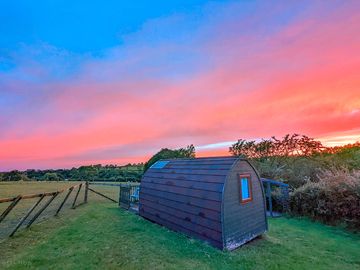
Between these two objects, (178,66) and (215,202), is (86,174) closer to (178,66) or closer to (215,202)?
(178,66)

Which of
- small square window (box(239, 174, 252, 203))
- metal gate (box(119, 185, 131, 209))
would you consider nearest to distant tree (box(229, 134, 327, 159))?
metal gate (box(119, 185, 131, 209))

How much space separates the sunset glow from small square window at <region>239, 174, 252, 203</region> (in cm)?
638

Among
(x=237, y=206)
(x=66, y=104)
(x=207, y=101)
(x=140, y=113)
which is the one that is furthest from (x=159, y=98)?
(x=237, y=206)

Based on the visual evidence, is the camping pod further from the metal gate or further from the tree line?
the tree line

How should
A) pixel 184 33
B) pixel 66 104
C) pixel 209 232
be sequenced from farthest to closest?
1. pixel 66 104
2. pixel 184 33
3. pixel 209 232

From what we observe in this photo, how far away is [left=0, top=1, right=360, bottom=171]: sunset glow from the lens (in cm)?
905

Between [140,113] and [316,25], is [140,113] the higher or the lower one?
the lower one

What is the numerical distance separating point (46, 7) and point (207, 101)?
884cm

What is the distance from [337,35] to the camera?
30.1 ft

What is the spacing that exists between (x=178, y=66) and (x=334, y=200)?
10313 mm

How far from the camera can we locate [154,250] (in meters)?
6.46

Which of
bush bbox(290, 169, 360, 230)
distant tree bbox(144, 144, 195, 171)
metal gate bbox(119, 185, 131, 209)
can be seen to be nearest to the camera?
bush bbox(290, 169, 360, 230)

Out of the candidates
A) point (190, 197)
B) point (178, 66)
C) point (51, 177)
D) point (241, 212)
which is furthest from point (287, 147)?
point (51, 177)

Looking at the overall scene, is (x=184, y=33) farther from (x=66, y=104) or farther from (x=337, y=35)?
(x=66, y=104)
